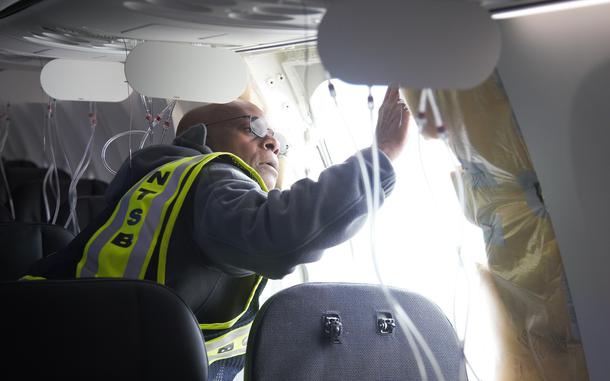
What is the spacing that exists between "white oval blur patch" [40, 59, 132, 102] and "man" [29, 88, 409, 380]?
107 cm

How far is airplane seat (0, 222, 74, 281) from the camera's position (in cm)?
358

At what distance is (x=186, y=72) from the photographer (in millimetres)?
3131

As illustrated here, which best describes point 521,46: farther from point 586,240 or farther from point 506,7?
point 586,240

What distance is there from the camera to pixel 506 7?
1.90 metres

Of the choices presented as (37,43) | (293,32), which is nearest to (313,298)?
(293,32)

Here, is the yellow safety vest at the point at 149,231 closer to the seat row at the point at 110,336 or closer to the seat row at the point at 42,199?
the seat row at the point at 110,336

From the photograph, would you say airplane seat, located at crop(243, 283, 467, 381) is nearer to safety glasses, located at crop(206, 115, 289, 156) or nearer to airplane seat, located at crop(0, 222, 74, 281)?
safety glasses, located at crop(206, 115, 289, 156)

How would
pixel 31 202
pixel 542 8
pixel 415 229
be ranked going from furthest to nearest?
pixel 31 202 → pixel 415 229 → pixel 542 8

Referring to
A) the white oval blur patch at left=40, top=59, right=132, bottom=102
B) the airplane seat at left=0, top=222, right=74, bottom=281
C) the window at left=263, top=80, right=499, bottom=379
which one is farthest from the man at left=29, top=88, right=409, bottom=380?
the white oval blur patch at left=40, top=59, right=132, bottom=102

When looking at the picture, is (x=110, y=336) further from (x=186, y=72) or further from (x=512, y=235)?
(x=186, y=72)

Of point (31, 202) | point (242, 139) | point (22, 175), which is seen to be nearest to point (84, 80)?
point (242, 139)

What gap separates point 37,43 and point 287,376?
2739mm

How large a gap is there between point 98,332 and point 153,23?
153 centimetres

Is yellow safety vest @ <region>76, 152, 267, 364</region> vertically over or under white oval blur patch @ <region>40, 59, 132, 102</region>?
under
